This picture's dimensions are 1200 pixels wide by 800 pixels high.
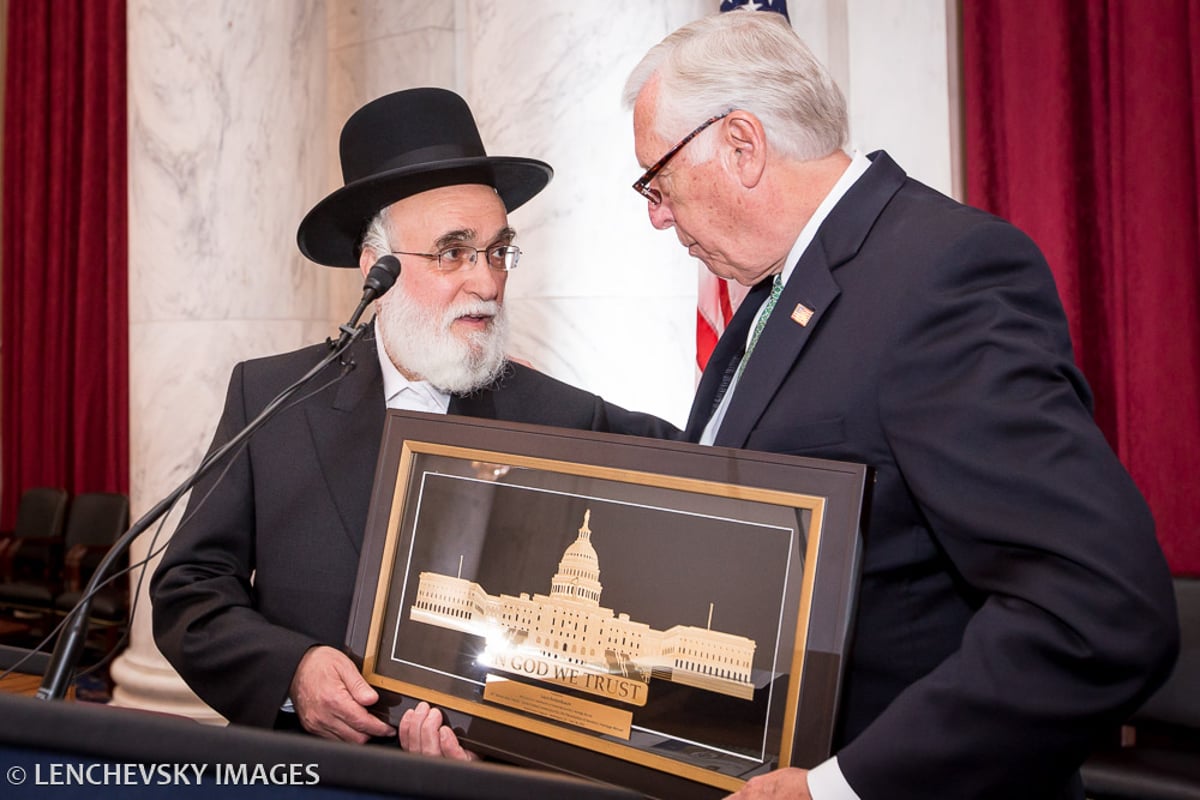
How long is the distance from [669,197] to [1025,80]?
2863mm

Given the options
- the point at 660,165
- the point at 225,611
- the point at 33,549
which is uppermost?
the point at 660,165

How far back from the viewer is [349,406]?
2.38m

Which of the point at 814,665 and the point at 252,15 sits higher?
the point at 252,15

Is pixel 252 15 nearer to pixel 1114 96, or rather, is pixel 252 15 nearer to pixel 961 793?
pixel 1114 96

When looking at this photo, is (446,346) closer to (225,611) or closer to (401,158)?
(401,158)

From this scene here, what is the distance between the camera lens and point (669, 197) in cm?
188

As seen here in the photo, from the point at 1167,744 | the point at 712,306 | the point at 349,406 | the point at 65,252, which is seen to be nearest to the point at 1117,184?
the point at 712,306

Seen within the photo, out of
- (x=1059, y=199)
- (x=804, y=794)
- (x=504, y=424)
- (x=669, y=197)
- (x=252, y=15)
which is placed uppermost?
(x=252, y=15)

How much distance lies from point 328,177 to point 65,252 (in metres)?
3.25

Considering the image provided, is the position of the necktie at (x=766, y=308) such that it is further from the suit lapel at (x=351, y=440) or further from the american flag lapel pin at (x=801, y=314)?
the suit lapel at (x=351, y=440)

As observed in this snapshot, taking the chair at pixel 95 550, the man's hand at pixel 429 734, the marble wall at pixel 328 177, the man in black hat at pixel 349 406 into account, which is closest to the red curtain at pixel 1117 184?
the marble wall at pixel 328 177

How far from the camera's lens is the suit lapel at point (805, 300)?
160cm

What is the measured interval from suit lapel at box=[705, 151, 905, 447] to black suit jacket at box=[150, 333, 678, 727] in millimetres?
883

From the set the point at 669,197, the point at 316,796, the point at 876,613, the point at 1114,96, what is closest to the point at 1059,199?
the point at 1114,96
